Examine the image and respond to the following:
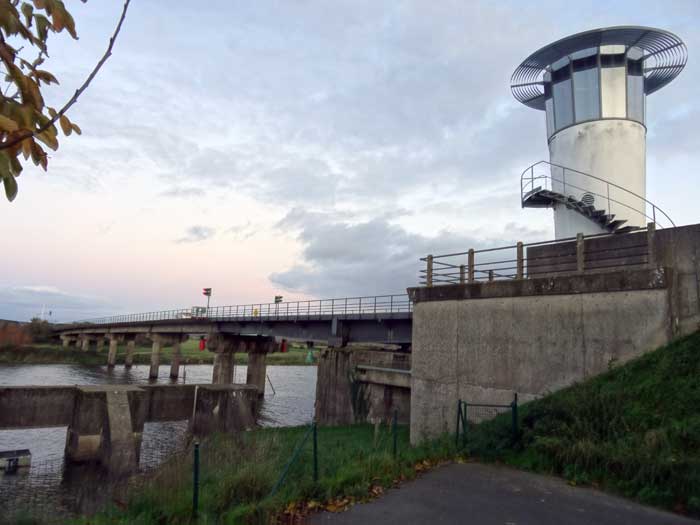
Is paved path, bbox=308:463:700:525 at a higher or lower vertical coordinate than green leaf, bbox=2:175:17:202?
lower

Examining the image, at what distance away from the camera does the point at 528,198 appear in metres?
20.1

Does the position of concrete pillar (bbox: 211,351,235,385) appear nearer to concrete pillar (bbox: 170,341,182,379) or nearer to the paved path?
concrete pillar (bbox: 170,341,182,379)

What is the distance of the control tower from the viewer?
59.8 feet

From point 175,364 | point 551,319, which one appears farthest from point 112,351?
point 551,319

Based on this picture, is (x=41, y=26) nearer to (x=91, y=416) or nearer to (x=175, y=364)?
(x=91, y=416)

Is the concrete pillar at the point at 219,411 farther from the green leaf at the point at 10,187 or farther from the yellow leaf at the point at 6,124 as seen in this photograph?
the yellow leaf at the point at 6,124

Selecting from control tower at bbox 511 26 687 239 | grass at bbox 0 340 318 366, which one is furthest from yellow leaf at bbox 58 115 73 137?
grass at bbox 0 340 318 366

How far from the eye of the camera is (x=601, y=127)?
1867 cm

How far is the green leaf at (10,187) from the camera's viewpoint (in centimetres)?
241

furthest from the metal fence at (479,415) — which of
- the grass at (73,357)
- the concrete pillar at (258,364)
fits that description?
Answer: the grass at (73,357)

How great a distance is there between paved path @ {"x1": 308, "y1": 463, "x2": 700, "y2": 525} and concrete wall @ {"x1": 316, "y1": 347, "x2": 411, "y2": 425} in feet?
46.4

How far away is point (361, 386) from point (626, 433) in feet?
58.2

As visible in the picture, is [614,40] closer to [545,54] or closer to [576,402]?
[545,54]

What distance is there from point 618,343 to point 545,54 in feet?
46.3
